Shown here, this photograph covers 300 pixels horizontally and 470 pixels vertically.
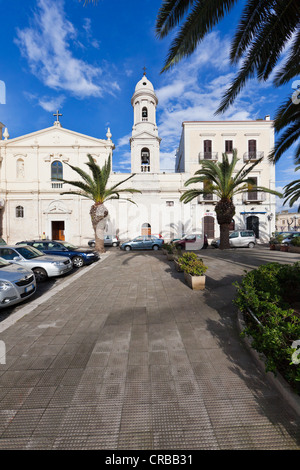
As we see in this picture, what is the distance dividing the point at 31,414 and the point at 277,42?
28.4 ft

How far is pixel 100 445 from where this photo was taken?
6.41ft

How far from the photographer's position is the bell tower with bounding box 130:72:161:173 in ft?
78.9

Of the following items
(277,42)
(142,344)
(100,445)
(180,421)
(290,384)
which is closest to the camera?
(100,445)

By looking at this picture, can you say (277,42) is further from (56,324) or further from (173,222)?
(173,222)

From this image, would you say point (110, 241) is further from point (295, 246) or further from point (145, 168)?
point (295, 246)

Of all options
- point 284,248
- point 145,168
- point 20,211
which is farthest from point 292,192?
point 20,211

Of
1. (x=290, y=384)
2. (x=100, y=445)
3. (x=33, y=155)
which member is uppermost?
(x=33, y=155)

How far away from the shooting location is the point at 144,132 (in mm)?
23906

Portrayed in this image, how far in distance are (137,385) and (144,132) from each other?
2546cm

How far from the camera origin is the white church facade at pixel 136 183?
24.5 m

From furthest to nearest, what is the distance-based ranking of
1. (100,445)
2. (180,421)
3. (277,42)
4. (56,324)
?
(277,42) < (56,324) < (180,421) < (100,445)

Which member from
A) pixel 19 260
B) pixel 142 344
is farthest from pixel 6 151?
pixel 142 344

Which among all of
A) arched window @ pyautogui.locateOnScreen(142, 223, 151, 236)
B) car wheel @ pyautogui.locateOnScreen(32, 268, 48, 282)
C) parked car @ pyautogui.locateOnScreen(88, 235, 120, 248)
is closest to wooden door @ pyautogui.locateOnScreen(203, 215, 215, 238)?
arched window @ pyautogui.locateOnScreen(142, 223, 151, 236)

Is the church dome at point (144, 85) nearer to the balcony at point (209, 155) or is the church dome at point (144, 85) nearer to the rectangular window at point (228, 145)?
the balcony at point (209, 155)
